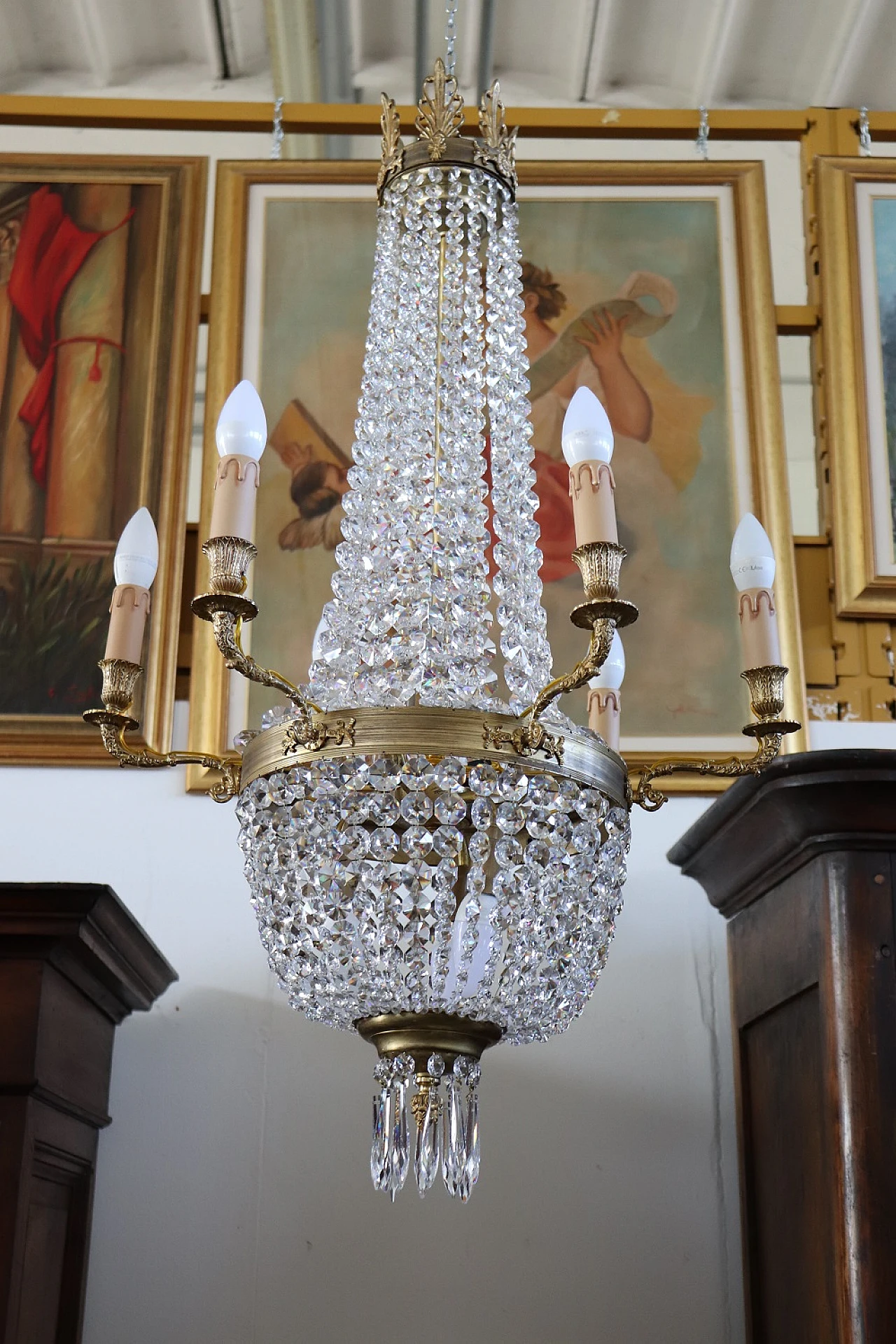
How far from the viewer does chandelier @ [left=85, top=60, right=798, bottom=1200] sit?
119 centimetres

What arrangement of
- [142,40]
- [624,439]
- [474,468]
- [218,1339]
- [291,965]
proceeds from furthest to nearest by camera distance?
[142,40], [624,439], [218,1339], [474,468], [291,965]

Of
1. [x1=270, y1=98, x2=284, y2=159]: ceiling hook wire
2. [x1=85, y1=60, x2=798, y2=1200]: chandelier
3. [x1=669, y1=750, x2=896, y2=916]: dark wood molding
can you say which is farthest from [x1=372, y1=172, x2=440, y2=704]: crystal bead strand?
[x1=270, y1=98, x2=284, y2=159]: ceiling hook wire

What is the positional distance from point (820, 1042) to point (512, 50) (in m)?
2.44

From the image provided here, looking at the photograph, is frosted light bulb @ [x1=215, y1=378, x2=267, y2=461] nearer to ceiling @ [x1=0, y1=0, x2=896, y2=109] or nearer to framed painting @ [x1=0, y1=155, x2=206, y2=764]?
framed painting @ [x1=0, y1=155, x2=206, y2=764]

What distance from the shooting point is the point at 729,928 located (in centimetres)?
228

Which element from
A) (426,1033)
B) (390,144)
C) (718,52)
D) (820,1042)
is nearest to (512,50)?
(718,52)

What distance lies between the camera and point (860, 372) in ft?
8.94

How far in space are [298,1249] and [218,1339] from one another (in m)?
0.16

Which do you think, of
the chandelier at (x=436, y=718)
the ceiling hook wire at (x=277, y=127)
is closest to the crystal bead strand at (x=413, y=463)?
the chandelier at (x=436, y=718)

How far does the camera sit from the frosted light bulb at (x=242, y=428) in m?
1.26

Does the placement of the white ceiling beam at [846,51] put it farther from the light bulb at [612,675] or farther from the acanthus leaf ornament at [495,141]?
the light bulb at [612,675]

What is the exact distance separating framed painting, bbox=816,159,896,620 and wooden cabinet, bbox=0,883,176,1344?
1357 millimetres

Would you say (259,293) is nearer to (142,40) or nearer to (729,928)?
(142,40)

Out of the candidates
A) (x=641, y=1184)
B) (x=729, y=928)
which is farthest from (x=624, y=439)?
(x=641, y=1184)
